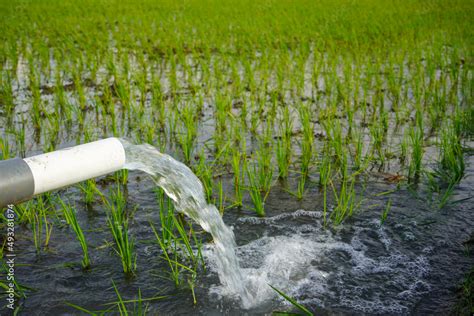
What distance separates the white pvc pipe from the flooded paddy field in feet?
2.21

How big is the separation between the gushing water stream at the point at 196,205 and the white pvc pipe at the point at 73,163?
931 mm

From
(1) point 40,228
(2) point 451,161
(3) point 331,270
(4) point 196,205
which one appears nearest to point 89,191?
(1) point 40,228

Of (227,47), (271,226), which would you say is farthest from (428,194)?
(227,47)

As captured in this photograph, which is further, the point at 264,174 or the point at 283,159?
the point at 283,159

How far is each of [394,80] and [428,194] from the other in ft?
8.04

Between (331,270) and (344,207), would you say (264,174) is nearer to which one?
(344,207)

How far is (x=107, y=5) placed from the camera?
1206cm

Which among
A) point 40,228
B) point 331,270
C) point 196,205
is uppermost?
point 196,205

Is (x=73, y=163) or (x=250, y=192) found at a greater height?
(x=73, y=163)

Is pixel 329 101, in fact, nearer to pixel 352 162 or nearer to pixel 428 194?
pixel 352 162

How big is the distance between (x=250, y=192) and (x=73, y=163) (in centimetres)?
189

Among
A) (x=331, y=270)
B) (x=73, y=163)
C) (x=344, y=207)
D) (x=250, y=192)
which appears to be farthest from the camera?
(x=250, y=192)

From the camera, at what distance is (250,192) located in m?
3.24

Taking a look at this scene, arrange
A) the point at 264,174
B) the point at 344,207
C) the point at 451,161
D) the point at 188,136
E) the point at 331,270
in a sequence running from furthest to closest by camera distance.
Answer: the point at 188,136, the point at 451,161, the point at 264,174, the point at 344,207, the point at 331,270
